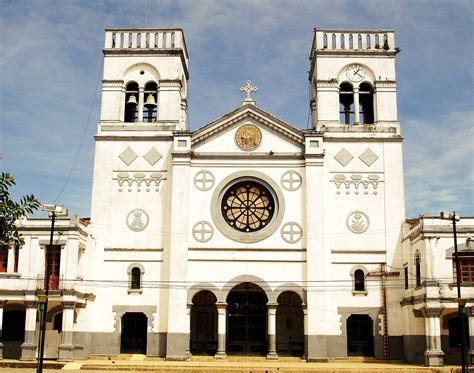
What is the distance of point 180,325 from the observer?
3619 centimetres

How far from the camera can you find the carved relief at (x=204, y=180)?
38.5 metres

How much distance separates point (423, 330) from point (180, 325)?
13091mm

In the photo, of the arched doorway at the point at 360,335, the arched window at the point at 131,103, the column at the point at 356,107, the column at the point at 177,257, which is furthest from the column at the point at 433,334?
the arched window at the point at 131,103

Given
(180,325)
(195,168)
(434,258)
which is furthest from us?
(195,168)

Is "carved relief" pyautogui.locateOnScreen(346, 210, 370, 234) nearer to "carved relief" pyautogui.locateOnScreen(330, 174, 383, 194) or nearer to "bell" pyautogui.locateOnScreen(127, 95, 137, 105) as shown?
"carved relief" pyautogui.locateOnScreen(330, 174, 383, 194)

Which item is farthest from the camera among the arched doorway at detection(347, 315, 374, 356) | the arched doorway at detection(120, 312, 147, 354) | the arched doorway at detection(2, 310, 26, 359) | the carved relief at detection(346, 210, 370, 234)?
the carved relief at detection(346, 210, 370, 234)

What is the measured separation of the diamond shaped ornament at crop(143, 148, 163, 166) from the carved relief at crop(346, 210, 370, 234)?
11740mm

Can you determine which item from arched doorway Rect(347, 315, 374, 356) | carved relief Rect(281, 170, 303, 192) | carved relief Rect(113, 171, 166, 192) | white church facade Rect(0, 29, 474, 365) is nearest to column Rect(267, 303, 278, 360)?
white church facade Rect(0, 29, 474, 365)

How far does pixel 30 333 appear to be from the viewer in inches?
1366

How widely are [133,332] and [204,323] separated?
4190 mm

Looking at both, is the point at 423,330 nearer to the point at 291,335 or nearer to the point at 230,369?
the point at 291,335

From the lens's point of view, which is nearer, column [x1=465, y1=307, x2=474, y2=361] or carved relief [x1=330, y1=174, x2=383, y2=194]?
column [x1=465, y1=307, x2=474, y2=361]

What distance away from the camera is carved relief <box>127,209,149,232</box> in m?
38.3

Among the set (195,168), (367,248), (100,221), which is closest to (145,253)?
(100,221)
